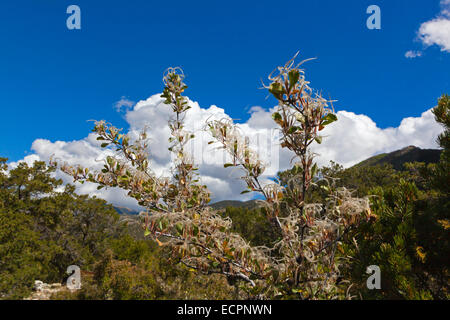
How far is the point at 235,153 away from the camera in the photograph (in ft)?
5.67

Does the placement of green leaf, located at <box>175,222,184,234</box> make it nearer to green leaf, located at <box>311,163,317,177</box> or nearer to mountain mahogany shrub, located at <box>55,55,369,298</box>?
mountain mahogany shrub, located at <box>55,55,369,298</box>

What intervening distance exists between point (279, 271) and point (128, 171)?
1651 millimetres

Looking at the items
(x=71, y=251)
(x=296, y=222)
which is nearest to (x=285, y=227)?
(x=296, y=222)

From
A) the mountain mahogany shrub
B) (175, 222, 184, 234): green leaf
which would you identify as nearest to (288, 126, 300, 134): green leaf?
the mountain mahogany shrub

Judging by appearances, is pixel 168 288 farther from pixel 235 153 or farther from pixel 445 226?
pixel 235 153

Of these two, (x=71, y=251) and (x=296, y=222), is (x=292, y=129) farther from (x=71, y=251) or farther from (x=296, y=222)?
(x=71, y=251)

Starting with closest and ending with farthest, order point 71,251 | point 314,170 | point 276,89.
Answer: point 276,89
point 314,170
point 71,251

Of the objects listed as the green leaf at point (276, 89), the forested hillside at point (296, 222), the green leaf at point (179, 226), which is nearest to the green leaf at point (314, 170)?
the forested hillside at point (296, 222)

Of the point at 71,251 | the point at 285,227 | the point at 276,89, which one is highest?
the point at 276,89

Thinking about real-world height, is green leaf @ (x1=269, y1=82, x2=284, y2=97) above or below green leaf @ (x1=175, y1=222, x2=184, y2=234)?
above

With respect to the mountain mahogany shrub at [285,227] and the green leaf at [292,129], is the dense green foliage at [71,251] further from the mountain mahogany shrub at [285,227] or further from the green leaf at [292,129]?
the green leaf at [292,129]

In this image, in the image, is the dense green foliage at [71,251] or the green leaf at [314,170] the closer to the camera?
the green leaf at [314,170]

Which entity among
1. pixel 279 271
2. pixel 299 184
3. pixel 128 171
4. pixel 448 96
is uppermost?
pixel 448 96
